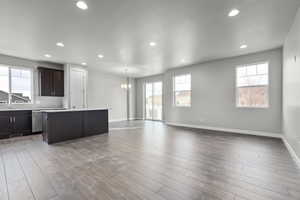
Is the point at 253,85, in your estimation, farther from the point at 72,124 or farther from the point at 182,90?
the point at 72,124

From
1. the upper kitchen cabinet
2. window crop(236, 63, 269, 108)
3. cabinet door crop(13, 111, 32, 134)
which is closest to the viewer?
window crop(236, 63, 269, 108)

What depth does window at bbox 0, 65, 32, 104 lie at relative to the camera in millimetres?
5211

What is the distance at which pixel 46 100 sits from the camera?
20.3 ft

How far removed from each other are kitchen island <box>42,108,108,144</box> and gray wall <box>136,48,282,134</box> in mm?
3899

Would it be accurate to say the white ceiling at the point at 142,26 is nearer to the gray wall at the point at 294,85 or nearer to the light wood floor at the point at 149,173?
the gray wall at the point at 294,85

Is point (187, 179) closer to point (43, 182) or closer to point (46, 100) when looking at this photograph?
point (43, 182)

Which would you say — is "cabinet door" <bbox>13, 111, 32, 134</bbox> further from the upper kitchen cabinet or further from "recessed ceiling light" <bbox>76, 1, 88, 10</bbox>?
"recessed ceiling light" <bbox>76, 1, 88, 10</bbox>

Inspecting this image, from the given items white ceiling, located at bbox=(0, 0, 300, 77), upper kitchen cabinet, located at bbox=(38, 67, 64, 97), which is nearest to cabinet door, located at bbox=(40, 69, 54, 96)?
upper kitchen cabinet, located at bbox=(38, 67, 64, 97)

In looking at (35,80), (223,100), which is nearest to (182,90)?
(223,100)

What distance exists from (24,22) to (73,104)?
13.2 feet

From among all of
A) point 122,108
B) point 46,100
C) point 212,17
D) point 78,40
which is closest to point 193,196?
point 212,17

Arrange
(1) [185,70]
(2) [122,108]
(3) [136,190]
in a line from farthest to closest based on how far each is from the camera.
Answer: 1. (2) [122,108]
2. (1) [185,70]
3. (3) [136,190]

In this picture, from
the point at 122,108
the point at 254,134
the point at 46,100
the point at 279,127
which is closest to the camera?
the point at 279,127

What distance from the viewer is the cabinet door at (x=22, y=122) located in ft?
16.5
